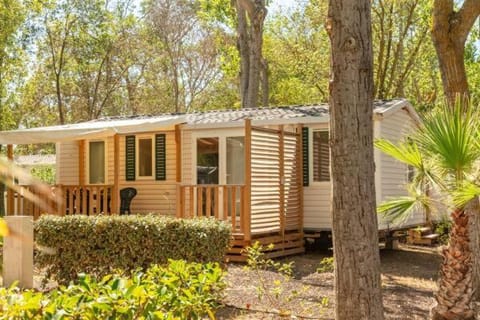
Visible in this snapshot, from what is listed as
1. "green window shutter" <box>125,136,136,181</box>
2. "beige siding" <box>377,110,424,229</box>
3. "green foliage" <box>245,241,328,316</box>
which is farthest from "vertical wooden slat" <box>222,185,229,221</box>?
"green window shutter" <box>125,136,136,181</box>

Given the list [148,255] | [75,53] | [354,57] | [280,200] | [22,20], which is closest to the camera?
[354,57]

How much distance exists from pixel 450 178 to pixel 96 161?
10974 mm

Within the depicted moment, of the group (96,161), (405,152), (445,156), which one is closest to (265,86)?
(96,161)

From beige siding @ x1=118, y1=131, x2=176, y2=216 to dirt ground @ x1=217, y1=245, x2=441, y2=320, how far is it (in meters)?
3.42

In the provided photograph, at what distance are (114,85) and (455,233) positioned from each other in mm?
28123

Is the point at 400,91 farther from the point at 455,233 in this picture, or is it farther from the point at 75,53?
the point at 455,233

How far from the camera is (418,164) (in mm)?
5836

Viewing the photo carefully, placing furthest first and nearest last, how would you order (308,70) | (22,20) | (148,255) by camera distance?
(308,70), (22,20), (148,255)

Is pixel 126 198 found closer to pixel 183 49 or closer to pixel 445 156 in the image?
pixel 445 156

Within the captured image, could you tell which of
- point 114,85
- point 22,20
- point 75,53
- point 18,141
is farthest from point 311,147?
point 114,85

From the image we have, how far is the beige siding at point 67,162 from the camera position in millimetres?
15664

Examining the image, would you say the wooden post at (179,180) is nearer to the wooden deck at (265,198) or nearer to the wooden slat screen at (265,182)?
the wooden deck at (265,198)

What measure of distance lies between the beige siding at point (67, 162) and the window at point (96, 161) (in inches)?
18.5

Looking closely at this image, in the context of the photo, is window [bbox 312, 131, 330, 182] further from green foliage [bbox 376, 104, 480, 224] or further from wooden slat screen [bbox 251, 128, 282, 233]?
green foliage [bbox 376, 104, 480, 224]
